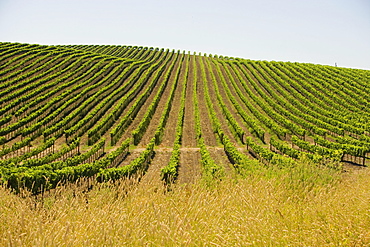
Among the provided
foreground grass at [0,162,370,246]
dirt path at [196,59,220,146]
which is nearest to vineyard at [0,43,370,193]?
dirt path at [196,59,220,146]

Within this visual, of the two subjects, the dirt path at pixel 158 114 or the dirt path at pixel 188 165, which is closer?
the dirt path at pixel 188 165

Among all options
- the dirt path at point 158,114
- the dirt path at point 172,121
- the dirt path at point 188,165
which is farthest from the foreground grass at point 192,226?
the dirt path at point 158,114

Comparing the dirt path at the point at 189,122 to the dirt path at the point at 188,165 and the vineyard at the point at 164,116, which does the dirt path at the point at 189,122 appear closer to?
the vineyard at the point at 164,116

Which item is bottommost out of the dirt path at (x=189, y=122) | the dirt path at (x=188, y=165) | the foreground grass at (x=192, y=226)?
the dirt path at (x=188, y=165)

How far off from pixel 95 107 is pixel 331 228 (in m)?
51.4

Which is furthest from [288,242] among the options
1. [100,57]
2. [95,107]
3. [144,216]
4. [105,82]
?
[100,57]

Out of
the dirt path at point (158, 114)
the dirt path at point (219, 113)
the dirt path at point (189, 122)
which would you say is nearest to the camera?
the dirt path at point (189, 122)

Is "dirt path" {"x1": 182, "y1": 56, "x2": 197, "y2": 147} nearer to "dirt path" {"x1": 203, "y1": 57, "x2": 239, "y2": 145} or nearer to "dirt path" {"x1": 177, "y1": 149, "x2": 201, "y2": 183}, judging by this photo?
"dirt path" {"x1": 177, "y1": 149, "x2": 201, "y2": 183}

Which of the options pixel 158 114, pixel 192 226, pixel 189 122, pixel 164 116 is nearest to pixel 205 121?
pixel 189 122

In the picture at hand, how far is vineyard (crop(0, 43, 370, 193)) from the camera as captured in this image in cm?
2856

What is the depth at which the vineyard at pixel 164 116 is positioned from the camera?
28562mm

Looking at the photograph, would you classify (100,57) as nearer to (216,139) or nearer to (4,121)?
(4,121)

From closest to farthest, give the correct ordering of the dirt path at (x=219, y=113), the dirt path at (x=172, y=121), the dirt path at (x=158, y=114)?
the dirt path at (x=172, y=121) → the dirt path at (x=158, y=114) → the dirt path at (x=219, y=113)

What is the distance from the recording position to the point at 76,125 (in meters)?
42.1
